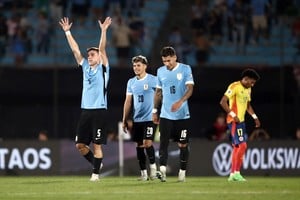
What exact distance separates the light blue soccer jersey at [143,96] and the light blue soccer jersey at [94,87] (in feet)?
2.78

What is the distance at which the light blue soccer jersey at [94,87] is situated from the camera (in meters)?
16.0

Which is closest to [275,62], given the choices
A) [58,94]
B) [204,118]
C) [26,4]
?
[204,118]

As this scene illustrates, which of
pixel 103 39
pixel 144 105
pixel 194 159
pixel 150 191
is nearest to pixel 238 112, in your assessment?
pixel 144 105

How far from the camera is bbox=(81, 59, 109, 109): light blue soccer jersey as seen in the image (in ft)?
52.4

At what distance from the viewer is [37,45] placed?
26.6 m

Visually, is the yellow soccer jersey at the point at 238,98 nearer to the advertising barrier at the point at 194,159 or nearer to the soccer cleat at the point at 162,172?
the soccer cleat at the point at 162,172

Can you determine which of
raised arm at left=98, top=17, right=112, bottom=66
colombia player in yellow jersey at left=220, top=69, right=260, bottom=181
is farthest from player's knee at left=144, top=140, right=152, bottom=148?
raised arm at left=98, top=17, right=112, bottom=66

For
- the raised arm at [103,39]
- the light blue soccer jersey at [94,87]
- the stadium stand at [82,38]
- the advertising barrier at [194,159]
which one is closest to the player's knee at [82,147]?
the light blue soccer jersey at [94,87]

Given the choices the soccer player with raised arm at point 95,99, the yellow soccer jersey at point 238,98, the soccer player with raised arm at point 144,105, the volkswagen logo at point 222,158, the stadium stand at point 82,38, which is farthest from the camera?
the stadium stand at point 82,38

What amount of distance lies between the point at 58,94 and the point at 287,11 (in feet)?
23.5

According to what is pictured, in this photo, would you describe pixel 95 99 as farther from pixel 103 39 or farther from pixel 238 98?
pixel 238 98

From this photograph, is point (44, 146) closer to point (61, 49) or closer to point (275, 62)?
point (61, 49)

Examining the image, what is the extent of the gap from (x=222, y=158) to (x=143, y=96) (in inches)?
230

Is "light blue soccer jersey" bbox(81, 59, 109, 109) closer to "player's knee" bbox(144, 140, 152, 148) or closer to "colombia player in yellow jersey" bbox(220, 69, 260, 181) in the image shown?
"player's knee" bbox(144, 140, 152, 148)
